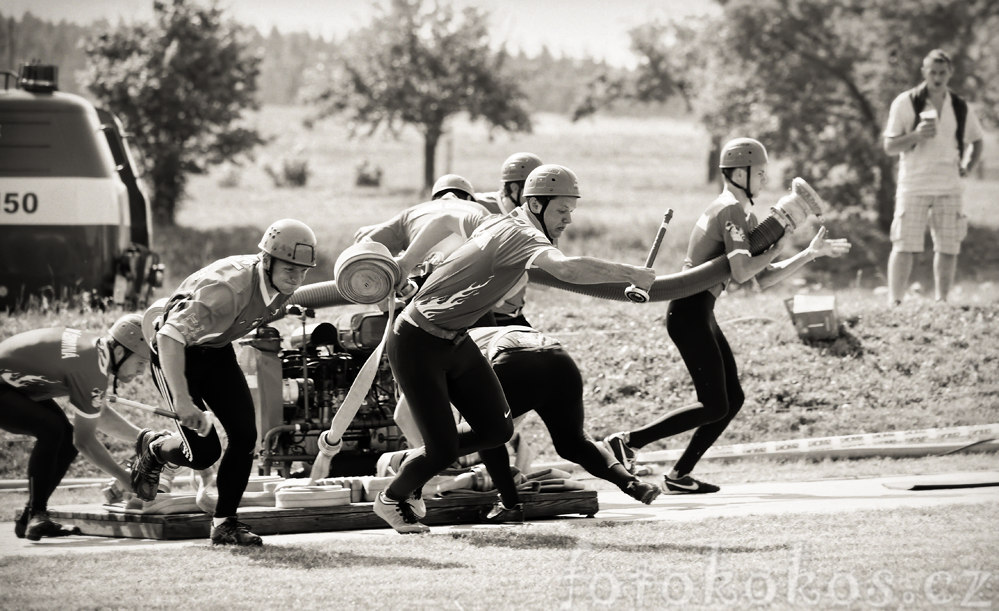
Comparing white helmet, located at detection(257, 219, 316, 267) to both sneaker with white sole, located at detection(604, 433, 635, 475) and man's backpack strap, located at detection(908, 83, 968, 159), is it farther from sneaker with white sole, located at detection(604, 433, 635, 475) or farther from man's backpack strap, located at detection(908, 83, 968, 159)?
man's backpack strap, located at detection(908, 83, 968, 159)

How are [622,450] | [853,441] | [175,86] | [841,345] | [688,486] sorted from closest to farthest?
[622,450] → [688,486] → [853,441] → [841,345] → [175,86]

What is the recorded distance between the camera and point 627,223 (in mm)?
36406

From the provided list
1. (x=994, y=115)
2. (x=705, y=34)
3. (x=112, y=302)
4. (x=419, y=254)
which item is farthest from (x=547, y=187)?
(x=994, y=115)

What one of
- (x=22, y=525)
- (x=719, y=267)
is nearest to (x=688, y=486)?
(x=719, y=267)

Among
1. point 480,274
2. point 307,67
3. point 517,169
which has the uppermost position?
point 307,67

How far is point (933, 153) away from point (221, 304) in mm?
8667

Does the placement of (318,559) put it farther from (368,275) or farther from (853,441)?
(853,441)

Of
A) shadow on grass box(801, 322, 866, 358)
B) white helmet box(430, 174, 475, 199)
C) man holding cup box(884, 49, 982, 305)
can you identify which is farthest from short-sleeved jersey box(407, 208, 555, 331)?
man holding cup box(884, 49, 982, 305)

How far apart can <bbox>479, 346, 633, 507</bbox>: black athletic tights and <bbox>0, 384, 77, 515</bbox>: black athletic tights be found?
249cm

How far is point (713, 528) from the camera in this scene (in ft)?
25.0

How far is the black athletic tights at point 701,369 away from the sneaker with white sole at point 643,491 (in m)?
1.34

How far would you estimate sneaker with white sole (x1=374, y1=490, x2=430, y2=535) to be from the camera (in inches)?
302

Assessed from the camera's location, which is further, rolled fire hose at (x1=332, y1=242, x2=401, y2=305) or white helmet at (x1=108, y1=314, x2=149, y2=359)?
white helmet at (x1=108, y1=314, x2=149, y2=359)

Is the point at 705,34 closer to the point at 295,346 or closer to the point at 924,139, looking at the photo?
the point at 924,139
